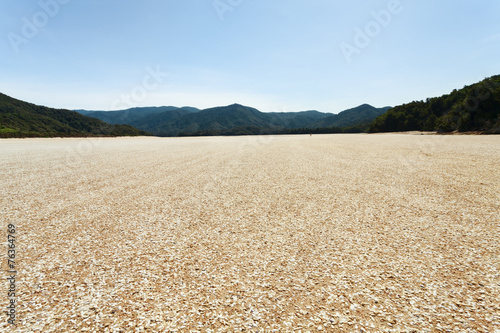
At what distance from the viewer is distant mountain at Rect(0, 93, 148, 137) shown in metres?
88.6

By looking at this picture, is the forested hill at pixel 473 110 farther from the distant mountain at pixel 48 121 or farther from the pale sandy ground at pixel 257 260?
the distant mountain at pixel 48 121

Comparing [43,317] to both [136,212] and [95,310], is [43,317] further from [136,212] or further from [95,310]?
[136,212]

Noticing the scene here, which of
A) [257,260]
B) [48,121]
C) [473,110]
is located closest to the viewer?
[257,260]

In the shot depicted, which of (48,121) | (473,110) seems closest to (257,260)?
(473,110)

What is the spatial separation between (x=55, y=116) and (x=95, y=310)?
6481 inches

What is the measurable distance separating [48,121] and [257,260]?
147 metres

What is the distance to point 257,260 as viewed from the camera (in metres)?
4.61

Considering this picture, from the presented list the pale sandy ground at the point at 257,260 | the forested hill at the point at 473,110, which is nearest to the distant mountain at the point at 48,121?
the pale sandy ground at the point at 257,260

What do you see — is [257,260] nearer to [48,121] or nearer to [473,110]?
[473,110]

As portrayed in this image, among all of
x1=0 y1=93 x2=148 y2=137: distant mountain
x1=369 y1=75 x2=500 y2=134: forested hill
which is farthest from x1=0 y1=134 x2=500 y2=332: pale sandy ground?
x1=0 y1=93 x2=148 y2=137: distant mountain

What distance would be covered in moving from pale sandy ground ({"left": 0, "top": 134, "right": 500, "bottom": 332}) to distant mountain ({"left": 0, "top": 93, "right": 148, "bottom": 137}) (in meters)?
79.7

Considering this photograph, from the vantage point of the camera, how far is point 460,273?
4.10 meters

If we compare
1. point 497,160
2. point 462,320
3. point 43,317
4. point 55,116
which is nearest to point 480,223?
point 462,320

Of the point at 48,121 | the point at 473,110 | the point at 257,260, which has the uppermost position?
the point at 48,121
